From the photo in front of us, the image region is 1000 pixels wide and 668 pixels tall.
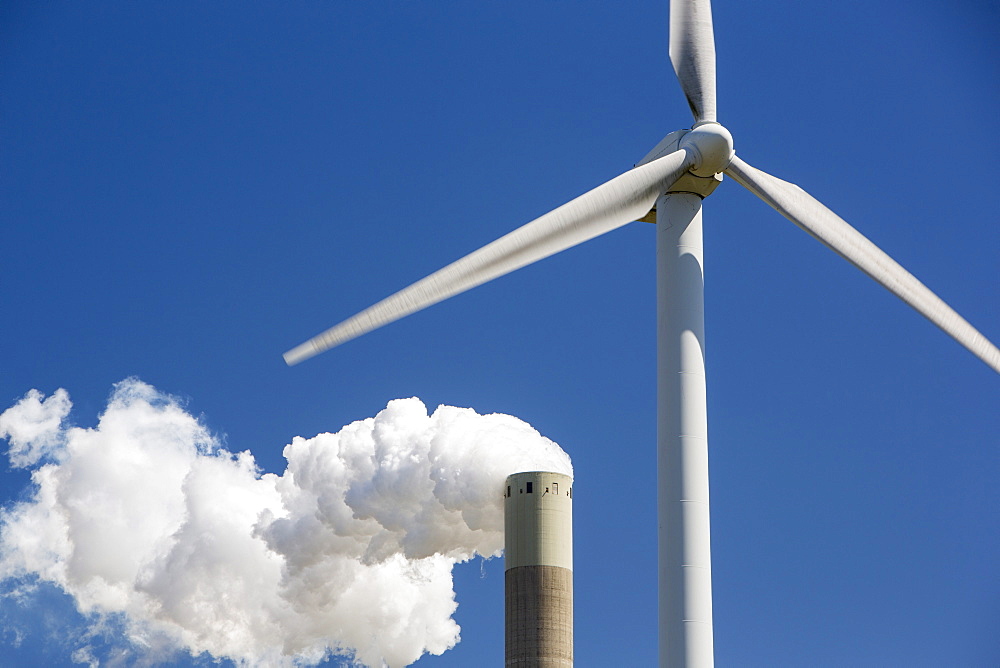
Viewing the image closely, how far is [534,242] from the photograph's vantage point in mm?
28562

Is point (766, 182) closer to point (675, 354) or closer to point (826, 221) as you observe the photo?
point (826, 221)

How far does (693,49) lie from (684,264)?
530 cm

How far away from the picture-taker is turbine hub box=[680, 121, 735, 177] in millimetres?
30562

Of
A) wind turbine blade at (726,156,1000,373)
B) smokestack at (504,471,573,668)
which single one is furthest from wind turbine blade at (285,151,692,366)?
smokestack at (504,471,573,668)

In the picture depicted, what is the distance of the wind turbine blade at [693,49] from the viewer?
3231cm

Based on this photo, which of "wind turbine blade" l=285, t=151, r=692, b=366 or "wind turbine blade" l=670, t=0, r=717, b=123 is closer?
"wind turbine blade" l=285, t=151, r=692, b=366

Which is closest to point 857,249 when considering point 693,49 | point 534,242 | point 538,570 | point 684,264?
point 684,264

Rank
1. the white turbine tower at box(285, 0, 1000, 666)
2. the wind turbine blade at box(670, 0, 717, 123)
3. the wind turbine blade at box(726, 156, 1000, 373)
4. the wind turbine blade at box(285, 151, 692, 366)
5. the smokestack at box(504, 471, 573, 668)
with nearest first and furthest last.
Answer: the wind turbine blade at box(285, 151, 692, 366)
the white turbine tower at box(285, 0, 1000, 666)
the wind turbine blade at box(726, 156, 1000, 373)
the wind turbine blade at box(670, 0, 717, 123)
the smokestack at box(504, 471, 573, 668)

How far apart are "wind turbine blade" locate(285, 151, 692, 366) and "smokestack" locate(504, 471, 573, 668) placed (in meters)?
46.6

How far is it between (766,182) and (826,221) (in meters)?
1.56

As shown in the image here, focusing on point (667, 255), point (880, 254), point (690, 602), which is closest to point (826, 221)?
point (880, 254)

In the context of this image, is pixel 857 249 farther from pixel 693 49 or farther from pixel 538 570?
pixel 538 570

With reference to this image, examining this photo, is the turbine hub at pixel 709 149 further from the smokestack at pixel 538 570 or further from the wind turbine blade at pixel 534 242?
the smokestack at pixel 538 570

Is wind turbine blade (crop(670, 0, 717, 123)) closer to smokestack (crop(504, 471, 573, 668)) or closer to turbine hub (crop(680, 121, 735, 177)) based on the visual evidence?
turbine hub (crop(680, 121, 735, 177))
